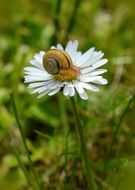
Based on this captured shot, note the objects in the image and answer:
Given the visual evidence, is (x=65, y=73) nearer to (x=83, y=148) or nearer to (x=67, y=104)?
(x=83, y=148)

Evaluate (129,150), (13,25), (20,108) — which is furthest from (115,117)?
(13,25)

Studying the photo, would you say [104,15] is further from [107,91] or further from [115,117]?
[115,117]

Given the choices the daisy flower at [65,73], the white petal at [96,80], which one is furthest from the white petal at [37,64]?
the white petal at [96,80]

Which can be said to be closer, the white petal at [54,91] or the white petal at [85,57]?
the white petal at [54,91]

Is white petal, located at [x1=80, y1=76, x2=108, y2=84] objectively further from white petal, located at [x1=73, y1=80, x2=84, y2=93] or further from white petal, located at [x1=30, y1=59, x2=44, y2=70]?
white petal, located at [x1=30, y1=59, x2=44, y2=70]

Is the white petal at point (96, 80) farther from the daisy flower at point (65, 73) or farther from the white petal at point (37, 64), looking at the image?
the white petal at point (37, 64)

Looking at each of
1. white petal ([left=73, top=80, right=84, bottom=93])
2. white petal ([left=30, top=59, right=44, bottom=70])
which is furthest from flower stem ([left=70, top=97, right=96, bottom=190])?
white petal ([left=30, top=59, right=44, bottom=70])

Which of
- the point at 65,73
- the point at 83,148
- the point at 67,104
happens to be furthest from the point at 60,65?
the point at 67,104
